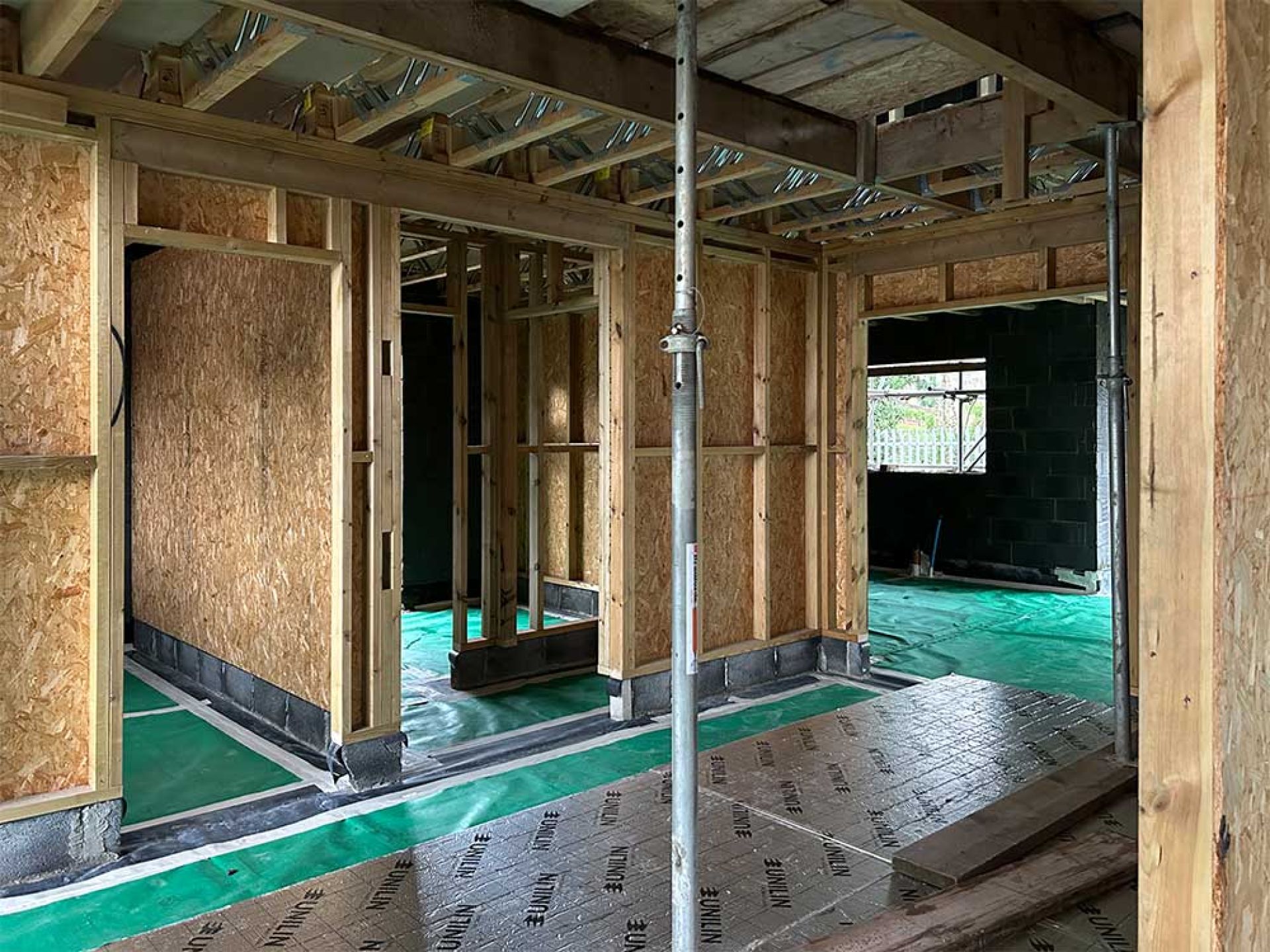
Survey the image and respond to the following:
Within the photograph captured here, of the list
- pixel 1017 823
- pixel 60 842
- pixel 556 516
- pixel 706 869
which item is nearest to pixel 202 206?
pixel 60 842

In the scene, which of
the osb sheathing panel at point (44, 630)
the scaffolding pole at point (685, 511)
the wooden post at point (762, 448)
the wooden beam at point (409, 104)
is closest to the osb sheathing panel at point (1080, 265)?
the wooden post at point (762, 448)

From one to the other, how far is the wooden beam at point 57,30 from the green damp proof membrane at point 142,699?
12.3 ft

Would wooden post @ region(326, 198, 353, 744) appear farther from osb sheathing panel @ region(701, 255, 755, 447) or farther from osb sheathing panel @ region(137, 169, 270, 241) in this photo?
osb sheathing panel @ region(701, 255, 755, 447)

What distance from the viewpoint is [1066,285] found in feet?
18.7

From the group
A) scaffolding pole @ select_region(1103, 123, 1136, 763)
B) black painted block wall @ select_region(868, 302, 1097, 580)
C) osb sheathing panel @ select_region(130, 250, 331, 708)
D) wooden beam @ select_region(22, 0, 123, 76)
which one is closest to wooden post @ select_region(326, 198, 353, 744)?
osb sheathing panel @ select_region(130, 250, 331, 708)

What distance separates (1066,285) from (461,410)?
3974 millimetres

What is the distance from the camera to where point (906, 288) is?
21.8 ft

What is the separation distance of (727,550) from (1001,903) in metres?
4.46

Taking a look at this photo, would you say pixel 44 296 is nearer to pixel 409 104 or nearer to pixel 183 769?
pixel 409 104

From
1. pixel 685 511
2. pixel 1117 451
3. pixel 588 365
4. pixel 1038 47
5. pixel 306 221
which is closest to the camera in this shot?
pixel 685 511

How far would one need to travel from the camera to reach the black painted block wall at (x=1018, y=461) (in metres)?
10.5

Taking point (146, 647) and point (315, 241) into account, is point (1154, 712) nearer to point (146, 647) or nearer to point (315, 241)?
point (315, 241)

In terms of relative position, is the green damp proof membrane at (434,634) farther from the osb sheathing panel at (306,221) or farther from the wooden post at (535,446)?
the osb sheathing panel at (306,221)

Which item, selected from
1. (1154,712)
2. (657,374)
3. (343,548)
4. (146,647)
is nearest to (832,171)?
(657,374)
